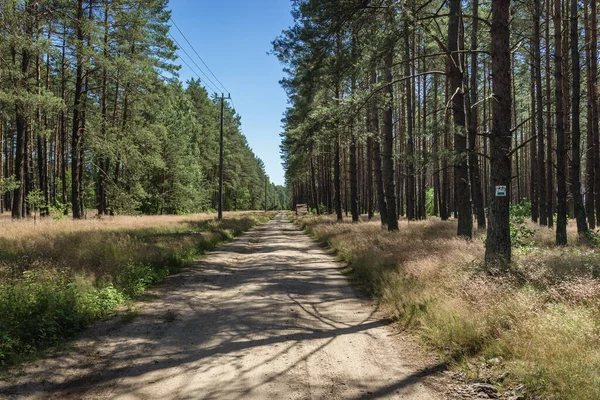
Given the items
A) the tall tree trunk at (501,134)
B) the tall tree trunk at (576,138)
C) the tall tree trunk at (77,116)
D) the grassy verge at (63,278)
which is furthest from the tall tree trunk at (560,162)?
the tall tree trunk at (77,116)

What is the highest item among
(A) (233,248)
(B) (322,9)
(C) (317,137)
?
(B) (322,9)

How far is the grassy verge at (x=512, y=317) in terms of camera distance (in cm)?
335

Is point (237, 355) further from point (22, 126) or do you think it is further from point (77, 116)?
point (22, 126)

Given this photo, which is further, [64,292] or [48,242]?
[48,242]

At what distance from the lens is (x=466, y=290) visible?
5578mm

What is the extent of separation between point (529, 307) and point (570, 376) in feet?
4.13

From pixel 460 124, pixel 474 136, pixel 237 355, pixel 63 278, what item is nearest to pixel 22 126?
pixel 63 278

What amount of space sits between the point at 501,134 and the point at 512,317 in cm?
370

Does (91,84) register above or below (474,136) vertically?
above

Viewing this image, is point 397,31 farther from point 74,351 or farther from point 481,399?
point 74,351

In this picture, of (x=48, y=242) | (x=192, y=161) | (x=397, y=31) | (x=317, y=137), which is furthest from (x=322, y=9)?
(x=192, y=161)

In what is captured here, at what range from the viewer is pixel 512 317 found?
174 inches

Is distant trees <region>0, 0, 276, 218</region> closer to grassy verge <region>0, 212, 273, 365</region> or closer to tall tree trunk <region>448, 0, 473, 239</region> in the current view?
grassy verge <region>0, 212, 273, 365</region>

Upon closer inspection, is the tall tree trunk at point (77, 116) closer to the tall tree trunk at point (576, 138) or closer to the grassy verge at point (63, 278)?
the grassy verge at point (63, 278)
